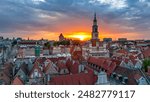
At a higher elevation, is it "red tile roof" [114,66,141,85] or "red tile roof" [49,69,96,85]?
"red tile roof" [49,69,96,85]

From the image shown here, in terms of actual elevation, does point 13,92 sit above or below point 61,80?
above

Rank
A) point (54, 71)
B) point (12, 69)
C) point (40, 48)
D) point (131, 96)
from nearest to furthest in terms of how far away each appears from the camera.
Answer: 1. point (131, 96)
2. point (54, 71)
3. point (12, 69)
4. point (40, 48)

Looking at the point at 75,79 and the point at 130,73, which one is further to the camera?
the point at 130,73

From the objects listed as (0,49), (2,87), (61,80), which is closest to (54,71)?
(61,80)

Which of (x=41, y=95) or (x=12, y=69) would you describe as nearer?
(x=41, y=95)

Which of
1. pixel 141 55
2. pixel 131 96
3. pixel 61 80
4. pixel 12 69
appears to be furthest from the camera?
pixel 141 55

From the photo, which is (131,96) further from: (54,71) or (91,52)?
(91,52)

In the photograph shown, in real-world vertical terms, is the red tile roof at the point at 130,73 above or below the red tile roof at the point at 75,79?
below

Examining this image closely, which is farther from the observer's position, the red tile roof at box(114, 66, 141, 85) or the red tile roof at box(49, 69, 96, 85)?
the red tile roof at box(114, 66, 141, 85)

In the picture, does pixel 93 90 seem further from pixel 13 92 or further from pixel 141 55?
pixel 141 55

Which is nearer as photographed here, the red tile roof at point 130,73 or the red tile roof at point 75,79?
the red tile roof at point 75,79
